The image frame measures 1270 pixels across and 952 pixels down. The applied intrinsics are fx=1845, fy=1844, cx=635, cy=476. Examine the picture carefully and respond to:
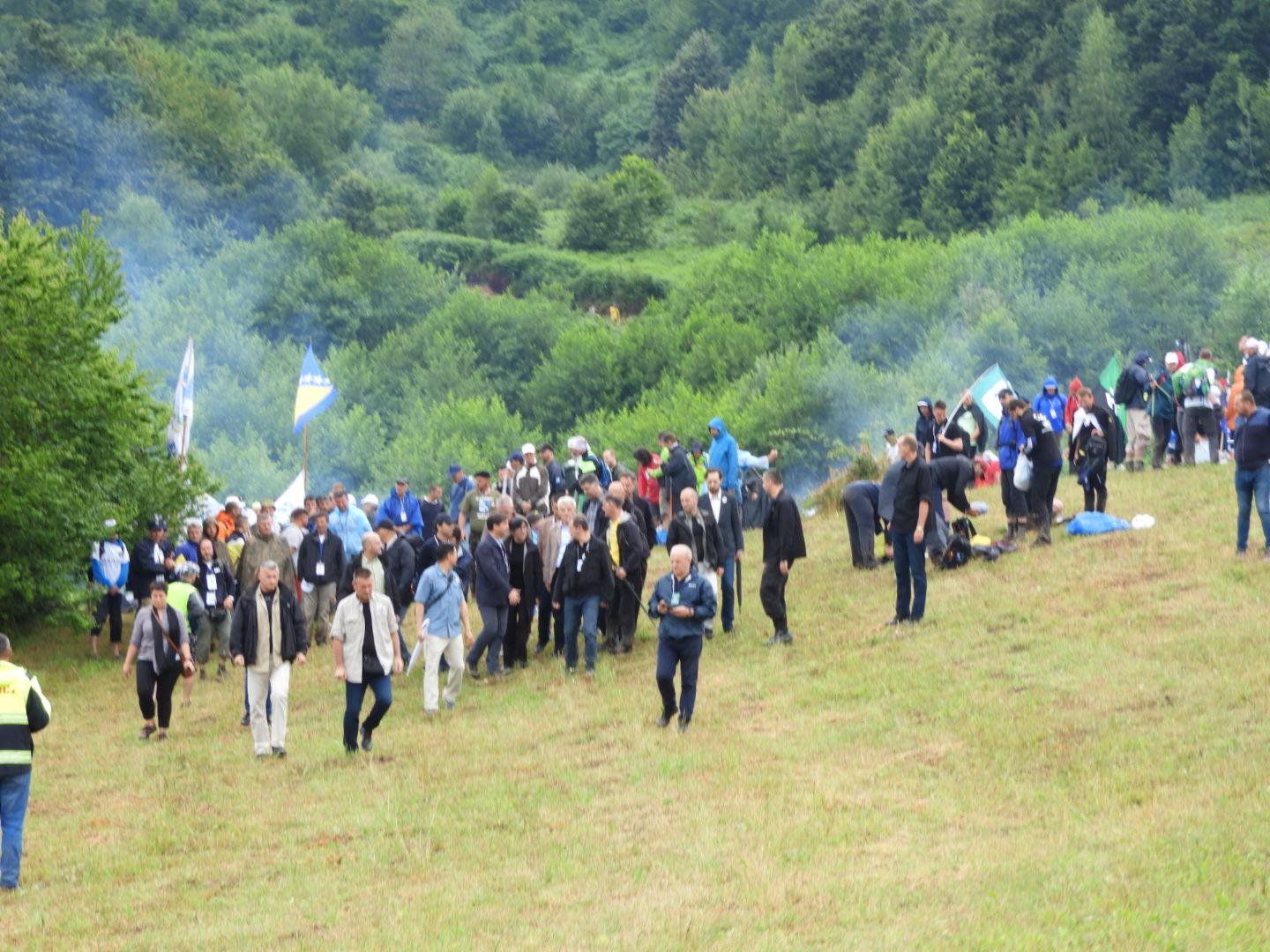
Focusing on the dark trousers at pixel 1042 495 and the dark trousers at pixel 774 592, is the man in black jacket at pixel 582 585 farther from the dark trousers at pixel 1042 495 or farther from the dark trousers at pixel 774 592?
the dark trousers at pixel 1042 495

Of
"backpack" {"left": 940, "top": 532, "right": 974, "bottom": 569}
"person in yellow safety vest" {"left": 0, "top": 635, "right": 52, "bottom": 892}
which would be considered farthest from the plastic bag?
"person in yellow safety vest" {"left": 0, "top": 635, "right": 52, "bottom": 892}

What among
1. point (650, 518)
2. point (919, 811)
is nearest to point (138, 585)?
point (650, 518)

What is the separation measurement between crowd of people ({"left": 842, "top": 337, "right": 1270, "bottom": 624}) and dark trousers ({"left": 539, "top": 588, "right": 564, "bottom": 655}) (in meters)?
3.77

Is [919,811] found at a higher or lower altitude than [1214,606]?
lower

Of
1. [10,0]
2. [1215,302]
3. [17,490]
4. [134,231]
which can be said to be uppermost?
[10,0]

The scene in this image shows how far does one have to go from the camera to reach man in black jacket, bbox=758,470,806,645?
63.1ft

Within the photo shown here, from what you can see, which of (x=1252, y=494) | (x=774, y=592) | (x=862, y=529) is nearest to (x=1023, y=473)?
(x=862, y=529)

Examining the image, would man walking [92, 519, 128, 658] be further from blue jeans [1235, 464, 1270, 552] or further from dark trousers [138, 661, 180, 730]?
blue jeans [1235, 464, 1270, 552]

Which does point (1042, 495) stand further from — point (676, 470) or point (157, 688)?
point (157, 688)

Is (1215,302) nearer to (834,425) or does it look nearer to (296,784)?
(834,425)

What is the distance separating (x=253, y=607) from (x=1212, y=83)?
67.1 m

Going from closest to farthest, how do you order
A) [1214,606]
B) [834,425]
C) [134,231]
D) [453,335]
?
[1214,606] → [834,425] → [453,335] → [134,231]

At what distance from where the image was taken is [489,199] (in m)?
90.9

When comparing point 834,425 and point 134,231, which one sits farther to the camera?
point 134,231
